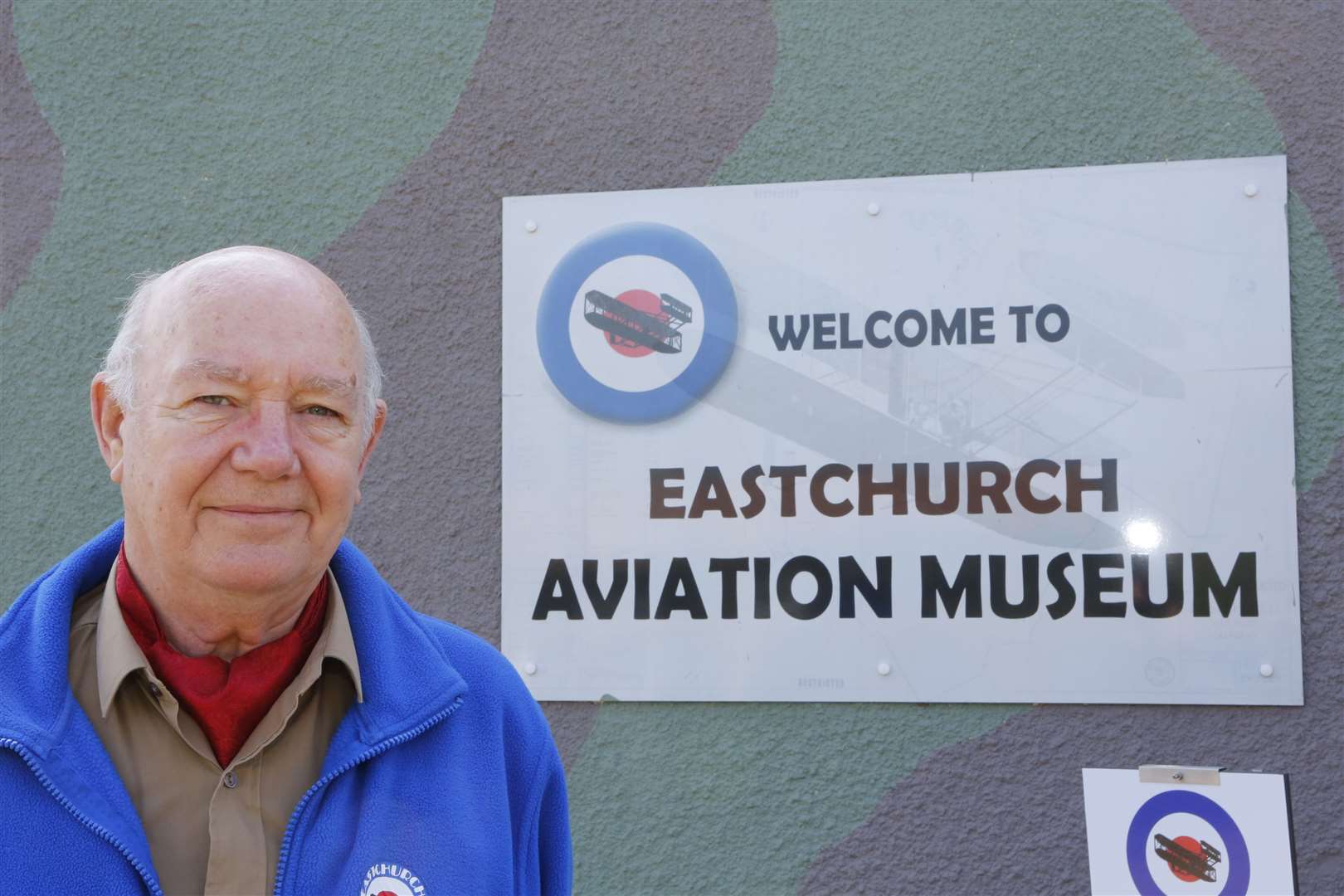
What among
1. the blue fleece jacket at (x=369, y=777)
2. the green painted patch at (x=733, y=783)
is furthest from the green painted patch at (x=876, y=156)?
the blue fleece jacket at (x=369, y=777)

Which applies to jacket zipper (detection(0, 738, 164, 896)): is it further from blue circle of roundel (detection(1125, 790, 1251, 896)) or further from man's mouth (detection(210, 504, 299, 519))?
blue circle of roundel (detection(1125, 790, 1251, 896))

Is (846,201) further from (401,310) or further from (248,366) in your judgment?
(248,366)

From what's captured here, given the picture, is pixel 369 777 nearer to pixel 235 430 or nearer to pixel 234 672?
pixel 234 672

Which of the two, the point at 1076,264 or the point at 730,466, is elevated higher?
the point at 1076,264

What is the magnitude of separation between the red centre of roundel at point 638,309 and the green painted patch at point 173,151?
0.51m

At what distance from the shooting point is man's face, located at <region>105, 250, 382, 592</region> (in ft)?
3.96

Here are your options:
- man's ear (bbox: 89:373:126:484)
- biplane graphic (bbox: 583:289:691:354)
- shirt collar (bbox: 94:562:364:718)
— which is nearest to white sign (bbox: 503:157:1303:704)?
biplane graphic (bbox: 583:289:691:354)

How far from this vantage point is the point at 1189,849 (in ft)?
6.00

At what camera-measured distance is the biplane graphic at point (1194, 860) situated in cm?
181

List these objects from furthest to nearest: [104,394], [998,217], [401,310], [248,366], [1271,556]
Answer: [401,310] < [998,217] < [1271,556] < [104,394] < [248,366]

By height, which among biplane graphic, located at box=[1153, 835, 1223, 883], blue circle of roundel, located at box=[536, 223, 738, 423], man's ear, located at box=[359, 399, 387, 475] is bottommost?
biplane graphic, located at box=[1153, 835, 1223, 883]

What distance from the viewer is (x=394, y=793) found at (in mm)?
1232

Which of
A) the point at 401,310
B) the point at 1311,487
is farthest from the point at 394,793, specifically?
the point at 1311,487

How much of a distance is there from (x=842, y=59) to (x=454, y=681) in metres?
1.57
